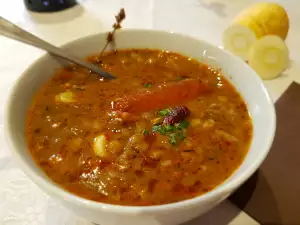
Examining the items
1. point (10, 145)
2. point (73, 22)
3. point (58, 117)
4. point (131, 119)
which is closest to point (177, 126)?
point (131, 119)

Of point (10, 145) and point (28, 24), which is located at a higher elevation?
point (10, 145)

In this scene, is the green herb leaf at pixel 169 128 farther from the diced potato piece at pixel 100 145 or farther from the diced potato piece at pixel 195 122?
the diced potato piece at pixel 100 145

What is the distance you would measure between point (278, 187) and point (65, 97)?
0.76 m

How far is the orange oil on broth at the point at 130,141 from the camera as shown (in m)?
1.02

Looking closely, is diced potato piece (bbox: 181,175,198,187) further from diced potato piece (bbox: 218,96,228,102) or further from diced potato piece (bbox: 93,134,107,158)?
diced potato piece (bbox: 218,96,228,102)

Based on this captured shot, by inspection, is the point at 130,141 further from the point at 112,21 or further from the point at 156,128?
the point at 112,21

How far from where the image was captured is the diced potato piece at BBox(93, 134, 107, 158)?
1.09 meters

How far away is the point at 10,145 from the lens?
102cm

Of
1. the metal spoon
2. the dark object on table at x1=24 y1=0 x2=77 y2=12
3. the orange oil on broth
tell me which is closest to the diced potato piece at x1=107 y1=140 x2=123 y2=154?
the orange oil on broth

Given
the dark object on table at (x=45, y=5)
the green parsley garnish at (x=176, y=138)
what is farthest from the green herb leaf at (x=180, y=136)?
the dark object on table at (x=45, y=5)

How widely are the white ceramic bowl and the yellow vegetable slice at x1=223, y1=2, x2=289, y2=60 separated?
1.20ft

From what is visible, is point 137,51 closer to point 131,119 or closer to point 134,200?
point 131,119

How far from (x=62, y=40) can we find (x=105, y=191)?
114 centimetres

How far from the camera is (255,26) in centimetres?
173
